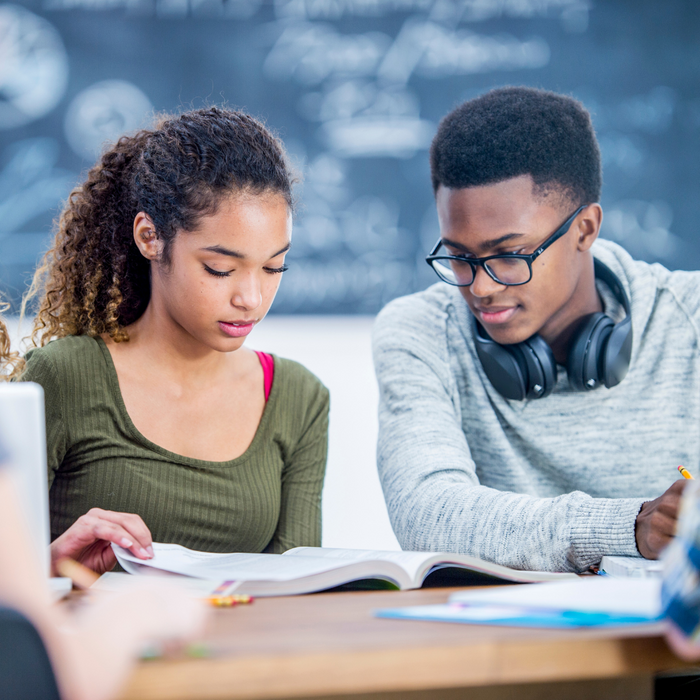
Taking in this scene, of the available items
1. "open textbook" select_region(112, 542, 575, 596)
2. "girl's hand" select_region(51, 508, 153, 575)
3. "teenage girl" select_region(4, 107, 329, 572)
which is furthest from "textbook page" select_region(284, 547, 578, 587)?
"teenage girl" select_region(4, 107, 329, 572)

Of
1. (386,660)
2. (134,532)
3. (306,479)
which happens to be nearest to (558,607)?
(386,660)

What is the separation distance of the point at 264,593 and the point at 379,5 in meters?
1.66

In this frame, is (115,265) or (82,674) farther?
(115,265)

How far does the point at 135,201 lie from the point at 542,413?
0.82 meters

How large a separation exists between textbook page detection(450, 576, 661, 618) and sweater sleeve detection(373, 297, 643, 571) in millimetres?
291

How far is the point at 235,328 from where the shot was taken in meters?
1.11

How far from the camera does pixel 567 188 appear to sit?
1246 mm

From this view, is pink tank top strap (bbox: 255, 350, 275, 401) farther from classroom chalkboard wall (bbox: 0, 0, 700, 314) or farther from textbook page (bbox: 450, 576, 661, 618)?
textbook page (bbox: 450, 576, 661, 618)

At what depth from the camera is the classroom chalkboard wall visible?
180 centimetres

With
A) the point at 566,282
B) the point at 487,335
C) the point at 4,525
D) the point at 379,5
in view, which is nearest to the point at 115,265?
the point at 487,335

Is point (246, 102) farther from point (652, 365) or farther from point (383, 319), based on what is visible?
point (652, 365)

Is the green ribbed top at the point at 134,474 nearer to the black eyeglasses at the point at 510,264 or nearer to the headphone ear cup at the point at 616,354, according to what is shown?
the black eyeglasses at the point at 510,264

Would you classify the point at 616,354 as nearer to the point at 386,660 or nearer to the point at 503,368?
the point at 503,368

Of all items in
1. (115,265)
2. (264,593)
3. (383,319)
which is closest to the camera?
(264,593)
